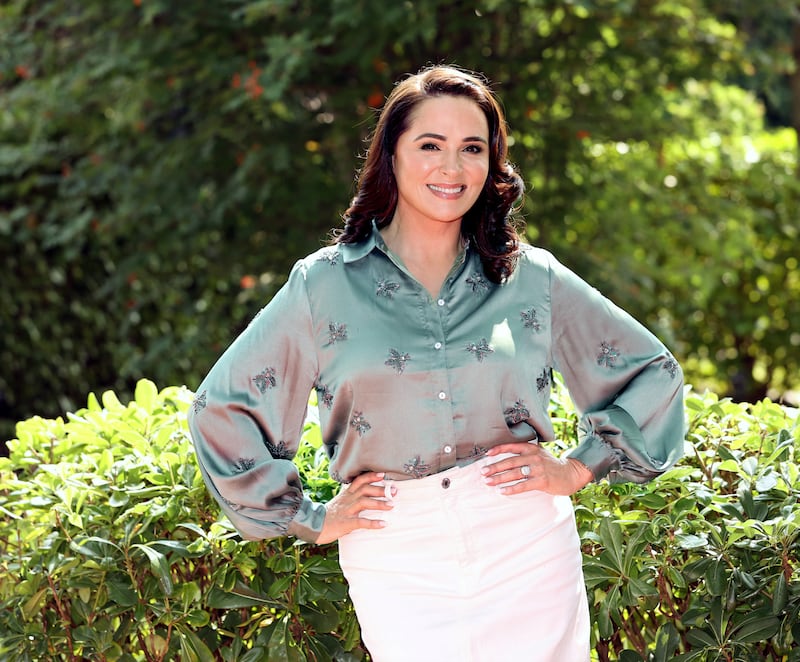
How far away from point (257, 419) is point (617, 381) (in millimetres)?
771

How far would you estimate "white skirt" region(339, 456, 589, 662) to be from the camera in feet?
7.45

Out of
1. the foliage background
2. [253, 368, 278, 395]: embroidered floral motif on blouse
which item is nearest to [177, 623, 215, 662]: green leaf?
[253, 368, 278, 395]: embroidered floral motif on blouse

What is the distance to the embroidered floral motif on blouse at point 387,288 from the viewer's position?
243 cm

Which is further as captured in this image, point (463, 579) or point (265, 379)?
point (265, 379)

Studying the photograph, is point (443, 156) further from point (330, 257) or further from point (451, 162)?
point (330, 257)

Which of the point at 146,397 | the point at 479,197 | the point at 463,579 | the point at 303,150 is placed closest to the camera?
the point at 463,579

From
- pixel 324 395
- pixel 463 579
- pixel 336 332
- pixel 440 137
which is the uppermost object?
pixel 440 137

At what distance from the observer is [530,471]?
2.37 m

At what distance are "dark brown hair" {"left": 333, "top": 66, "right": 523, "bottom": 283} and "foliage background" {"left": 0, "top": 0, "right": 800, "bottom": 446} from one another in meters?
2.70

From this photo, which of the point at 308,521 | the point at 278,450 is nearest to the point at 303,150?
the point at 278,450

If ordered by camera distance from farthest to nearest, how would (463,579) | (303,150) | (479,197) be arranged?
(303,150) → (479,197) → (463,579)

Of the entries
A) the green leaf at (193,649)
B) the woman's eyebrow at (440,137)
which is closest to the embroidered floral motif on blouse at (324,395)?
the woman's eyebrow at (440,137)

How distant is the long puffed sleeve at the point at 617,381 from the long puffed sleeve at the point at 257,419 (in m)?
0.55

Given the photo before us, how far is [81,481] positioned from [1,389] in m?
4.84
